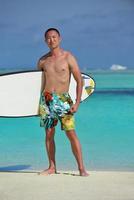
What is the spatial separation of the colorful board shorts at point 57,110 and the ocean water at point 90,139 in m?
1.09

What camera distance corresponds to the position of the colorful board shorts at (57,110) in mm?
3562

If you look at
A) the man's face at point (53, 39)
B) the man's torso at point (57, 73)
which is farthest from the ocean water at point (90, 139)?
the man's face at point (53, 39)

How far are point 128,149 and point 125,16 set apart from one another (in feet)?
12.4

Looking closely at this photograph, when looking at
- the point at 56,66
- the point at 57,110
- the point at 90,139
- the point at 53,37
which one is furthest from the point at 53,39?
the point at 90,139

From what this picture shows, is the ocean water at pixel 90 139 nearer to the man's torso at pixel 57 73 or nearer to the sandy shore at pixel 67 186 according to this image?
the sandy shore at pixel 67 186

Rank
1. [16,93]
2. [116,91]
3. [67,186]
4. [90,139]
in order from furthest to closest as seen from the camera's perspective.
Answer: [116,91]
[90,139]
[16,93]
[67,186]

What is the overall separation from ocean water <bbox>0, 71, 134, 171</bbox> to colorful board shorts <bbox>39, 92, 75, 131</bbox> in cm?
109

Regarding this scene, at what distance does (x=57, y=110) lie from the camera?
357 centimetres

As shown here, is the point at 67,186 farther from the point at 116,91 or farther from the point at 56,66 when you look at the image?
the point at 116,91

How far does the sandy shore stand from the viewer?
3.07 meters

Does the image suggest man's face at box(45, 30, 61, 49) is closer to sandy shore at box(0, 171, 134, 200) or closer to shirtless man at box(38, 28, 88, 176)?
shirtless man at box(38, 28, 88, 176)

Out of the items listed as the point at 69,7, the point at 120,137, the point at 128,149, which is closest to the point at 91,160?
the point at 128,149

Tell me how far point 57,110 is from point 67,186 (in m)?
0.48

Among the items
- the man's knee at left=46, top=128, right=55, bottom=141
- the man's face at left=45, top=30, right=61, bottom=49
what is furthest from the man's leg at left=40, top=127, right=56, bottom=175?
the man's face at left=45, top=30, right=61, bottom=49
